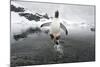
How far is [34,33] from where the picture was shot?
2570 mm

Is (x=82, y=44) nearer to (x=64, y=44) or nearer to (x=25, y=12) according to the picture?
(x=64, y=44)

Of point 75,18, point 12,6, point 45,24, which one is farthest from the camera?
point 75,18

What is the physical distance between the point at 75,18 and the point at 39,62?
2.61 ft

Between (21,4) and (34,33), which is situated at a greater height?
(21,4)

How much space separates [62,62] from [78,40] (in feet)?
1.27

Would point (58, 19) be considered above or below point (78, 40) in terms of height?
above

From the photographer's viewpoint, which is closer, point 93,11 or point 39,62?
point 39,62

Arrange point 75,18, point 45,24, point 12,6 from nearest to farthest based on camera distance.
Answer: point 12,6 < point 45,24 < point 75,18
